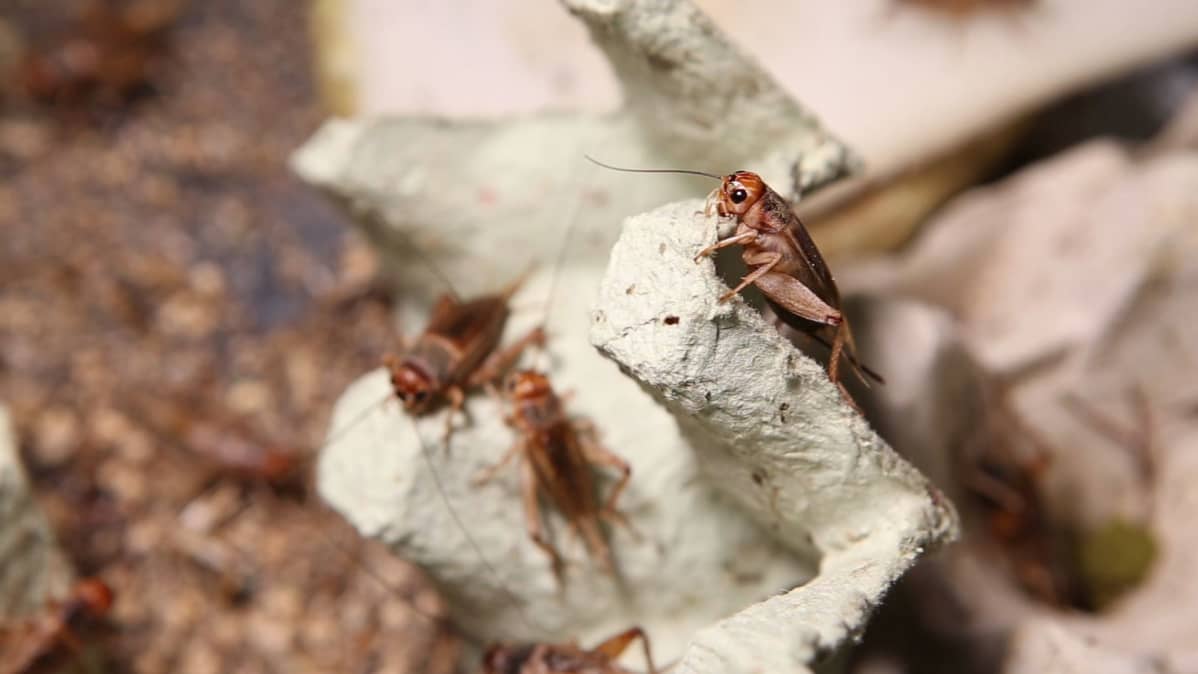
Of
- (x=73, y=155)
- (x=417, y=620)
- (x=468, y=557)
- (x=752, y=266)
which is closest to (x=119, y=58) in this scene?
(x=73, y=155)

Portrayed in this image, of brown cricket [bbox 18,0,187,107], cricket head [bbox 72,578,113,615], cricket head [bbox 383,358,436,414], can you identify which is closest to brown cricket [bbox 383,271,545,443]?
cricket head [bbox 383,358,436,414]

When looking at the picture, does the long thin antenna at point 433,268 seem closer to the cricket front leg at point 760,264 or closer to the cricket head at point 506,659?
the cricket head at point 506,659

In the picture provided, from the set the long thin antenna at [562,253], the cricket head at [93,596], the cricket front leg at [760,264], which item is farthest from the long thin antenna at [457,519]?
the cricket head at [93,596]

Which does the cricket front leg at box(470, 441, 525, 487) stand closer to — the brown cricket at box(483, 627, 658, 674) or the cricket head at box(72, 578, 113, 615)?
the brown cricket at box(483, 627, 658, 674)

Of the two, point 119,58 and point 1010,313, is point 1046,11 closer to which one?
point 1010,313

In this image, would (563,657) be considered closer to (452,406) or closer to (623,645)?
(623,645)

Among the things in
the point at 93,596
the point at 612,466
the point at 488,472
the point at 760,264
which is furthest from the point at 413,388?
the point at 93,596
